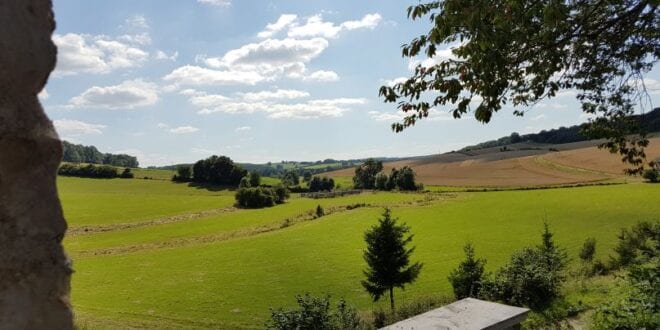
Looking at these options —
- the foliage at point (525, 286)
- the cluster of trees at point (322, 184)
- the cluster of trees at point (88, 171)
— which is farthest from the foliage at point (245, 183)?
the foliage at point (525, 286)

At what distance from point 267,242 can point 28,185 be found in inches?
2420

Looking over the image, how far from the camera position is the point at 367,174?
120438 mm

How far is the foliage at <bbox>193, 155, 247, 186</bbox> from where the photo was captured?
402ft

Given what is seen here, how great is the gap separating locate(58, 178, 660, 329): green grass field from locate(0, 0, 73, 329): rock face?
14956mm

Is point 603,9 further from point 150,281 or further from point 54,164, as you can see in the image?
point 150,281

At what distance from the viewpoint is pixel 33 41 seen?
7.29ft

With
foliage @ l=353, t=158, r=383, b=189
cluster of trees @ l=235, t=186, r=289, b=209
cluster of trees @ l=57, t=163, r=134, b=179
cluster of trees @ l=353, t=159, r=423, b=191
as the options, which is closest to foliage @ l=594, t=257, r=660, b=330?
cluster of trees @ l=235, t=186, r=289, b=209

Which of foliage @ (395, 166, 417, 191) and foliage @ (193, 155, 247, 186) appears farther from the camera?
foliage @ (193, 155, 247, 186)

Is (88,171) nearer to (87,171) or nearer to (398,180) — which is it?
(87,171)

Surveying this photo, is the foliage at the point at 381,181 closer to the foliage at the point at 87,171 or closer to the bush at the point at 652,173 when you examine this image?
the bush at the point at 652,173

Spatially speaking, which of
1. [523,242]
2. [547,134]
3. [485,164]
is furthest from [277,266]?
[547,134]

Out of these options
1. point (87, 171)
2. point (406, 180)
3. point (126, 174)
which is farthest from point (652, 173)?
point (87, 171)

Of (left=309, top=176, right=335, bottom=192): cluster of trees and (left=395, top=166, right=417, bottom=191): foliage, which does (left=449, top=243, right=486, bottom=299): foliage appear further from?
(left=309, top=176, right=335, bottom=192): cluster of trees

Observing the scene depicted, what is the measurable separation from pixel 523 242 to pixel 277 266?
25859 millimetres
